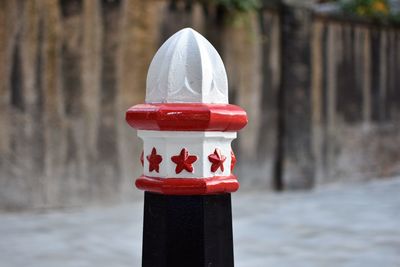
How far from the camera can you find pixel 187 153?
2.24 metres

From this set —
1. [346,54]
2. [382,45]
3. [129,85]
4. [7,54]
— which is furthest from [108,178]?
[382,45]

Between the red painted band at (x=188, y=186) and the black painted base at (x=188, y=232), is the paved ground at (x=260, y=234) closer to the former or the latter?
the black painted base at (x=188, y=232)

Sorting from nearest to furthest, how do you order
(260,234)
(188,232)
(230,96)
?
1. (188,232)
2. (260,234)
3. (230,96)

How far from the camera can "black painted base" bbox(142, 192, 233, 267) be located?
228 cm

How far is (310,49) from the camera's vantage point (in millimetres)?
9688

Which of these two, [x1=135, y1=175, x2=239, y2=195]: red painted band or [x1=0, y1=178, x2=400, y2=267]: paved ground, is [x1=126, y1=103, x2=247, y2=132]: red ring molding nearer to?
[x1=135, y1=175, x2=239, y2=195]: red painted band

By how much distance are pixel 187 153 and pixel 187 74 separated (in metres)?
0.26

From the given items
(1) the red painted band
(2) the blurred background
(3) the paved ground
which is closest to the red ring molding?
(1) the red painted band

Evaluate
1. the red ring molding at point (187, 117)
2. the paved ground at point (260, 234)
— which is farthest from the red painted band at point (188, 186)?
the paved ground at point (260, 234)

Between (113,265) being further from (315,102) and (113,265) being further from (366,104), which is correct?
(366,104)

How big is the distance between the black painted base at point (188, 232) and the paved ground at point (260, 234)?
9.15 ft

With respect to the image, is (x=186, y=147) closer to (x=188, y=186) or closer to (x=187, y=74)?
(x=188, y=186)

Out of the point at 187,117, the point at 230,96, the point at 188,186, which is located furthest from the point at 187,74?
the point at 230,96

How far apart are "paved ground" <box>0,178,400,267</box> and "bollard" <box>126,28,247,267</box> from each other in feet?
9.24
